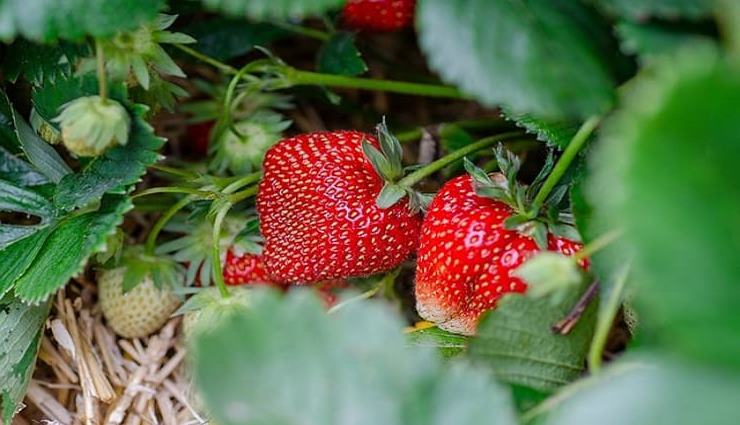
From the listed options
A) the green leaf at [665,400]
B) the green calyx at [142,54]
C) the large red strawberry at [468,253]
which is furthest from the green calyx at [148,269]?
the green leaf at [665,400]

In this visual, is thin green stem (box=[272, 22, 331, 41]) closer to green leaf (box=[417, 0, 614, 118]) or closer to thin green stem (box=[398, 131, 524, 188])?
thin green stem (box=[398, 131, 524, 188])

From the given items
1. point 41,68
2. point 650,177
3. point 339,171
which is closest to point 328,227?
point 339,171

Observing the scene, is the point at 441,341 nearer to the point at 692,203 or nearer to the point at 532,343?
the point at 532,343

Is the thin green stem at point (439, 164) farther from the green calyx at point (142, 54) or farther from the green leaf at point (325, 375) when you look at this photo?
the green leaf at point (325, 375)

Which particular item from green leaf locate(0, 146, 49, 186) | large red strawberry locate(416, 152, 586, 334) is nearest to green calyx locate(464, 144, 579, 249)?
large red strawberry locate(416, 152, 586, 334)

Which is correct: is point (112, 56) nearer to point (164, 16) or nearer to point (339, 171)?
point (164, 16)
